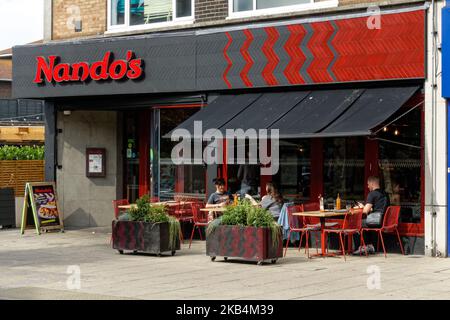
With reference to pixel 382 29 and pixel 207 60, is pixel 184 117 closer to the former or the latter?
pixel 207 60

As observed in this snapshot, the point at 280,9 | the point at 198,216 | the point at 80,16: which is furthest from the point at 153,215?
the point at 80,16

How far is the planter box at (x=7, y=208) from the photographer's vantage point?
22.3m

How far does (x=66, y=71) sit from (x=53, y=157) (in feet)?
8.14

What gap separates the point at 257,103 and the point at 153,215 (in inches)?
141

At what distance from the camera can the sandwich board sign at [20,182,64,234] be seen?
21.1m

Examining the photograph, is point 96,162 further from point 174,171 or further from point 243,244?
point 243,244

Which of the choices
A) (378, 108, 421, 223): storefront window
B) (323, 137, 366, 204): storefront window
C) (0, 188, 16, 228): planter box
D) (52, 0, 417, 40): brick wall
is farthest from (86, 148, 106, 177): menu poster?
(378, 108, 421, 223): storefront window

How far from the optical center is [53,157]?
22641 mm

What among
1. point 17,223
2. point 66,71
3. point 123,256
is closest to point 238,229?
point 123,256

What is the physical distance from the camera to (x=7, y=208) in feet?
73.9

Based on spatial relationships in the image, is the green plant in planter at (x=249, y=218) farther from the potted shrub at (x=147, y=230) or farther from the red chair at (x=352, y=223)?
the red chair at (x=352, y=223)

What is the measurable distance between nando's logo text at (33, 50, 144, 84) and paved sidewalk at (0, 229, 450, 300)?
442 centimetres

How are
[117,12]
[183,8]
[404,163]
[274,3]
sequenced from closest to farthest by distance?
[404,163]
[274,3]
[183,8]
[117,12]
